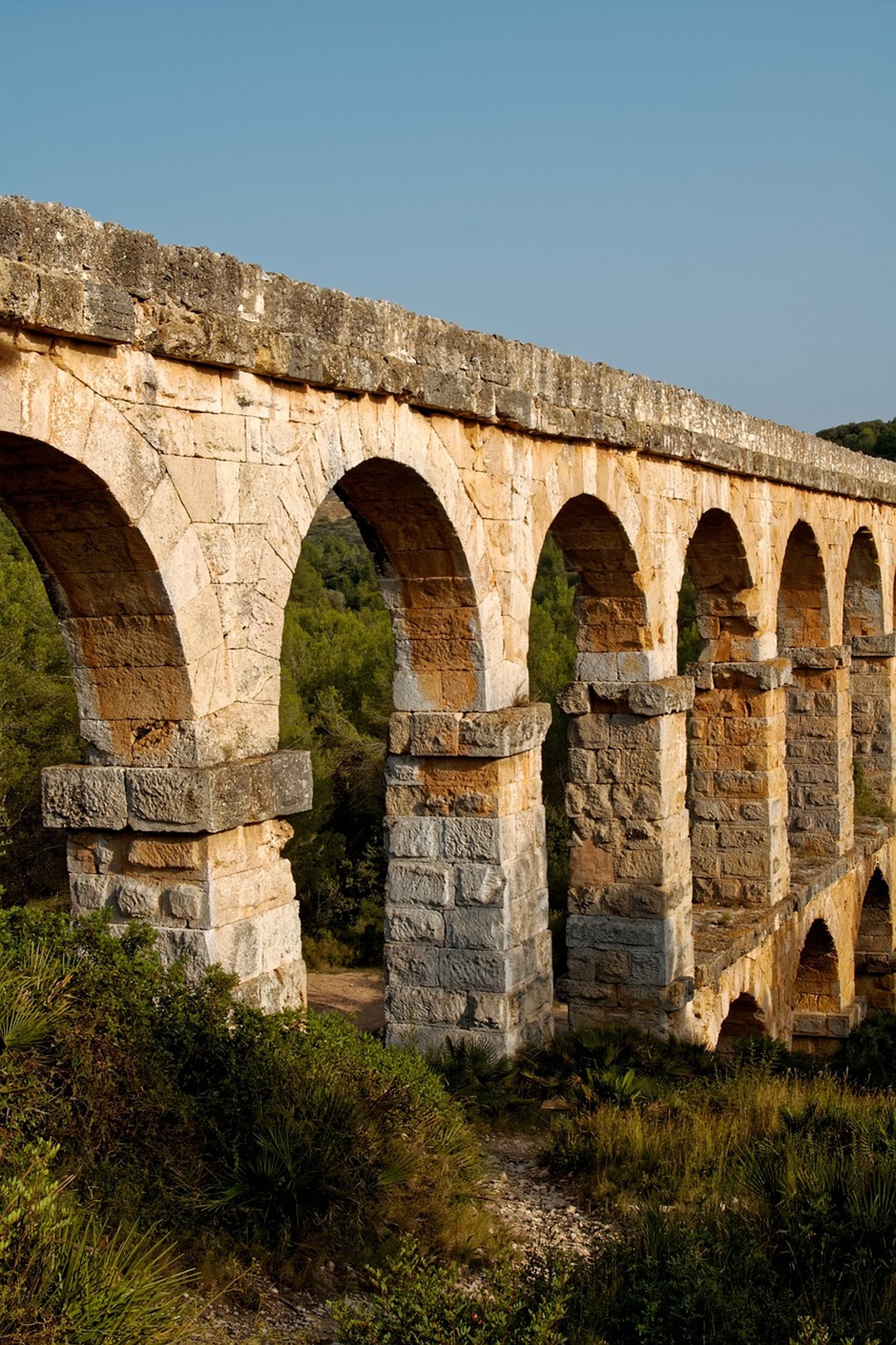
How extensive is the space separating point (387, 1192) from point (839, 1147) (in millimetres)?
1764

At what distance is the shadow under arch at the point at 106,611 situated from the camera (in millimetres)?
5082

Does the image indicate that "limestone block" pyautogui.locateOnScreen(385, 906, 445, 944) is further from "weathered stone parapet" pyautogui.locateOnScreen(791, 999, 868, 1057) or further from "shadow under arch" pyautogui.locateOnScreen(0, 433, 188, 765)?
"weathered stone parapet" pyautogui.locateOnScreen(791, 999, 868, 1057)

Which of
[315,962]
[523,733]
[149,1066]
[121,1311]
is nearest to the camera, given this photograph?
[121,1311]

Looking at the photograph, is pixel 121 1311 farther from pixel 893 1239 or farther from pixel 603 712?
pixel 603 712

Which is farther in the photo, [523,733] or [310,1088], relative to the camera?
[523,733]

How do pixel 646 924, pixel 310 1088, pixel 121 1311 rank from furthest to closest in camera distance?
pixel 646 924, pixel 310 1088, pixel 121 1311

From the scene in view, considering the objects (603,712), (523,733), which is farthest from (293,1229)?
(603,712)

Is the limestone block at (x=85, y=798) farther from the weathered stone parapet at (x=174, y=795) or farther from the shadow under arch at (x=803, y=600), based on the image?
the shadow under arch at (x=803, y=600)

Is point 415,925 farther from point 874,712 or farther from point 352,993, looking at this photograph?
point 874,712

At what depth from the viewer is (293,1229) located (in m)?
4.61

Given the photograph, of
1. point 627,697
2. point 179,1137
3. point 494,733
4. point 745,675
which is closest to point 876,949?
point 745,675

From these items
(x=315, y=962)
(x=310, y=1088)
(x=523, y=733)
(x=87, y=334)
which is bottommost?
(x=315, y=962)

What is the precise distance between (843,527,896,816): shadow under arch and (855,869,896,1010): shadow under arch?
3.40 ft

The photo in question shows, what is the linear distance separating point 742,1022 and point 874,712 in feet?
20.6
